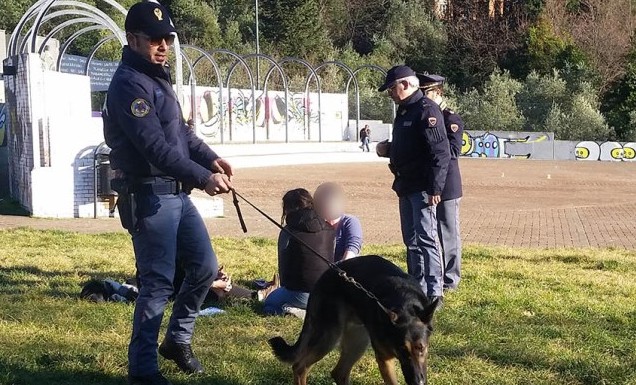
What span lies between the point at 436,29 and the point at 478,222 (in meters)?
49.0

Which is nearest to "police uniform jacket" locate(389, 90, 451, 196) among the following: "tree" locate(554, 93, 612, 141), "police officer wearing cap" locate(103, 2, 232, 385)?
"police officer wearing cap" locate(103, 2, 232, 385)

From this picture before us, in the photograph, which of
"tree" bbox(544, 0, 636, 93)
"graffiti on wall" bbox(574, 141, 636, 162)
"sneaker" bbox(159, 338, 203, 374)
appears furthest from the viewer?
"tree" bbox(544, 0, 636, 93)

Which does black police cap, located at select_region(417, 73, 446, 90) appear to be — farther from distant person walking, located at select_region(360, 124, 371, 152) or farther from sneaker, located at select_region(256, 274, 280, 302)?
distant person walking, located at select_region(360, 124, 371, 152)

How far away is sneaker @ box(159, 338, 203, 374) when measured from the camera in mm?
4562

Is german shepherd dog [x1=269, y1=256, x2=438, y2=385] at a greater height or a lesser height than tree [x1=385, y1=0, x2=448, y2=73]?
lesser

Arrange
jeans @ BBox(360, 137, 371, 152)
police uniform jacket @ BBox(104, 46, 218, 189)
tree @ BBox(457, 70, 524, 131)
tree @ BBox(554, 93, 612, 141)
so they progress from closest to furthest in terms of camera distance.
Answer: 1. police uniform jacket @ BBox(104, 46, 218, 189)
2. jeans @ BBox(360, 137, 371, 152)
3. tree @ BBox(554, 93, 612, 141)
4. tree @ BBox(457, 70, 524, 131)

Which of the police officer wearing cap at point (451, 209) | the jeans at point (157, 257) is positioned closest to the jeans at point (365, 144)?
the police officer wearing cap at point (451, 209)

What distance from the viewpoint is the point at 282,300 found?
6.09 m

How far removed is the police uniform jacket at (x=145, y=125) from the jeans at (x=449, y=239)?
135 inches

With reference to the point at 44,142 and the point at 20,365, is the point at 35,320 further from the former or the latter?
the point at 44,142

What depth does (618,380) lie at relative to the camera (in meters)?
4.51

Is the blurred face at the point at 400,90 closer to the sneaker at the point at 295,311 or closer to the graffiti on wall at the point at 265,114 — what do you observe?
the sneaker at the point at 295,311

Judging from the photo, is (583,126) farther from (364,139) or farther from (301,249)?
(301,249)

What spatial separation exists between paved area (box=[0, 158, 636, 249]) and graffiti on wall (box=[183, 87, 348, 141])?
7771 mm
